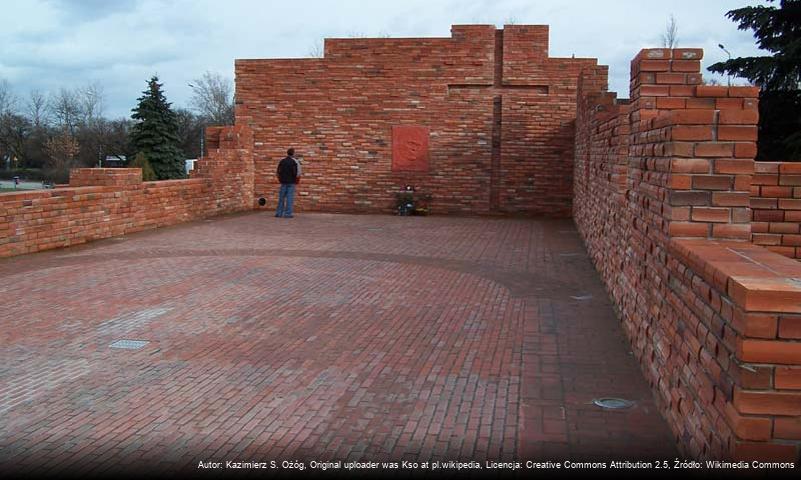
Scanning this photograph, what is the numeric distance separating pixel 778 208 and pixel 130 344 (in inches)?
212

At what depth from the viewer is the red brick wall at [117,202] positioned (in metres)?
11.4

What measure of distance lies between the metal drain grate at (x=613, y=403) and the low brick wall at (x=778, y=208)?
172 cm

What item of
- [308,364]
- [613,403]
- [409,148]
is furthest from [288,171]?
[613,403]

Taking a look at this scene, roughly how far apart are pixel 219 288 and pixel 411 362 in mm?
3799

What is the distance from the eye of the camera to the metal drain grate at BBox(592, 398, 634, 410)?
4.65 meters

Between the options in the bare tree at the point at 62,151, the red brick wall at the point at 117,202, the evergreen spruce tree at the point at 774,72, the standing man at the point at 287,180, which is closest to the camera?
the red brick wall at the point at 117,202

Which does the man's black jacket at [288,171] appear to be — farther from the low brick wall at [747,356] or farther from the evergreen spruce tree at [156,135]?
the evergreen spruce tree at [156,135]

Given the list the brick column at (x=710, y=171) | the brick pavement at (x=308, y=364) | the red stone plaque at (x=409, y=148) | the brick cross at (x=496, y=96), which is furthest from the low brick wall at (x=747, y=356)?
the red stone plaque at (x=409, y=148)

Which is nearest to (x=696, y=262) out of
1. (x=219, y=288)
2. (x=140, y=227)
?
(x=219, y=288)

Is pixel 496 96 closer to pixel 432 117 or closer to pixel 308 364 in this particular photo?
pixel 432 117

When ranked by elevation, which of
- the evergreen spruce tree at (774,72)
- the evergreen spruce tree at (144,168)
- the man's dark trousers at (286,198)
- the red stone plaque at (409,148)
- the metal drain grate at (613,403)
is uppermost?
the evergreen spruce tree at (774,72)

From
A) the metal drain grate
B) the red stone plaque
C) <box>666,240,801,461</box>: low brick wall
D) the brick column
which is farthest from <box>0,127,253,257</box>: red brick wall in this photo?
<box>666,240,801,461</box>: low brick wall

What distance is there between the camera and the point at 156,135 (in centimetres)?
4497

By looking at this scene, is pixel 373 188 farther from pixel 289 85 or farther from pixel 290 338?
pixel 290 338
